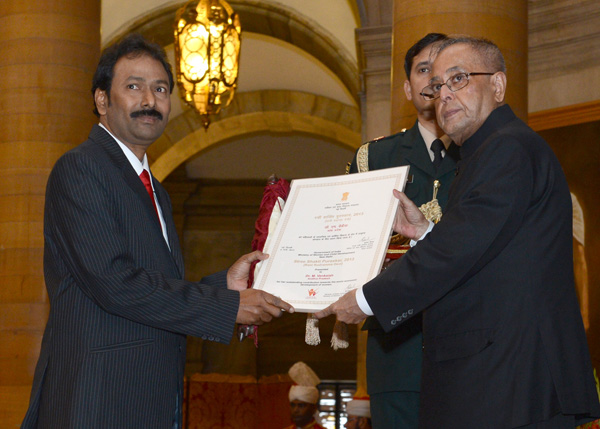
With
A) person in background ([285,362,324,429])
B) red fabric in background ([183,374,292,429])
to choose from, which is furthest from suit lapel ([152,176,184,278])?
red fabric in background ([183,374,292,429])

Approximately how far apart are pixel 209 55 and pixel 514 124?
23.0 ft

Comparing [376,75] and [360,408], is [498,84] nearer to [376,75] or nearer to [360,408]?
[360,408]

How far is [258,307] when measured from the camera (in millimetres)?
3570

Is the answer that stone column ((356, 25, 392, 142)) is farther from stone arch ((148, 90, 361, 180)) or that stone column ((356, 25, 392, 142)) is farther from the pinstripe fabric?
the pinstripe fabric

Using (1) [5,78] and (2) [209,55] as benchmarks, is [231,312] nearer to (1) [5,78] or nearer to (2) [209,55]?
(1) [5,78]

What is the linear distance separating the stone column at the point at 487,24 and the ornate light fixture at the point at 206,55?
418 centimetres

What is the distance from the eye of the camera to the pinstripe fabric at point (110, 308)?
325cm

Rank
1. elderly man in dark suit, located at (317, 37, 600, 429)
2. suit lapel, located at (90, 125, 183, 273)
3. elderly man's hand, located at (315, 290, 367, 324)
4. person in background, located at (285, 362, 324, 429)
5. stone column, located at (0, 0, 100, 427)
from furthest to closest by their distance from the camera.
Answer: person in background, located at (285, 362, 324, 429) → stone column, located at (0, 0, 100, 427) → suit lapel, located at (90, 125, 183, 273) → elderly man's hand, located at (315, 290, 367, 324) → elderly man in dark suit, located at (317, 37, 600, 429)

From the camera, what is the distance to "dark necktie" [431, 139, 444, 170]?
13.1 feet

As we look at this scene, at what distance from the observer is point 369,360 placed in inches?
154

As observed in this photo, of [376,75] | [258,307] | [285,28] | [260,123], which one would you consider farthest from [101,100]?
[260,123]

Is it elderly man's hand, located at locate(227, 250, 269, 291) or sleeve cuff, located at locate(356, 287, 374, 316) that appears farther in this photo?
elderly man's hand, located at locate(227, 250, 269, 291)

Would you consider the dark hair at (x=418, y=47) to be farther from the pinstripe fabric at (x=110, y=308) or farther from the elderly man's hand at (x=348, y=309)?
the pinstripe fabric at (x=110, y=308)

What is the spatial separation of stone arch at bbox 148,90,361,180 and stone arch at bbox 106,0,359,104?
2287 millimetres
